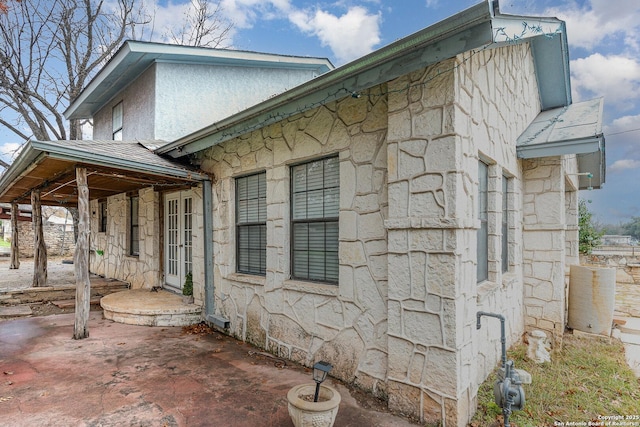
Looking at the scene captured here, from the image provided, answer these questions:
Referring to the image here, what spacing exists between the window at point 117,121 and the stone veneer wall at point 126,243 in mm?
1851

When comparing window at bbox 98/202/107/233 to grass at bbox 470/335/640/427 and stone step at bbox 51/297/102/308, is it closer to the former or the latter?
stone step at bbox 51/297/102/308

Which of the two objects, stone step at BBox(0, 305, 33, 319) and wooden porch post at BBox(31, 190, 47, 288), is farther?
wooden porch post at BBox(31, 190, 47, 288)

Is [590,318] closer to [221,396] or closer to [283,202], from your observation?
[283,202]

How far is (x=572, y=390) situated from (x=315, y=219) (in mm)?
3358

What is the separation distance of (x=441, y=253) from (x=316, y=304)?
5.75ft

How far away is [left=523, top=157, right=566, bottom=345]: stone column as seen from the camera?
18.0 feet

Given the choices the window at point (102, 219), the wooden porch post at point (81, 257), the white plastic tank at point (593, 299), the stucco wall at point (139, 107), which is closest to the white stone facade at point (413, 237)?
the white plastic tank at point (593, 299)

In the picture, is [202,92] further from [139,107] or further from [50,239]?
[50,239]

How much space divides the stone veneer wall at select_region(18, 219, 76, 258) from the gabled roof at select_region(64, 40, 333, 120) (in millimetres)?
10481

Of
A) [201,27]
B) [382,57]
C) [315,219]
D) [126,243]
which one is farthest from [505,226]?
[201,27]

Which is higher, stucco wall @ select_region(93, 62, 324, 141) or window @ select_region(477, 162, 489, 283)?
stucco wall @ select_region(93, 62, 324, 141)

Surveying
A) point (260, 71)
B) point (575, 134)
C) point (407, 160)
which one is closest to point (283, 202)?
point (407, 160)

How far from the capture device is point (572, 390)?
379 centimetres

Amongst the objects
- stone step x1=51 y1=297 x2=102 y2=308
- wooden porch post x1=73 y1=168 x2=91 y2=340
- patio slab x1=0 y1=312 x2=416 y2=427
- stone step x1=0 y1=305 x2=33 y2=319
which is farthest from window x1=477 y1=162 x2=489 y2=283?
stone step x1=0 y1=305 x2=33 y2=319
